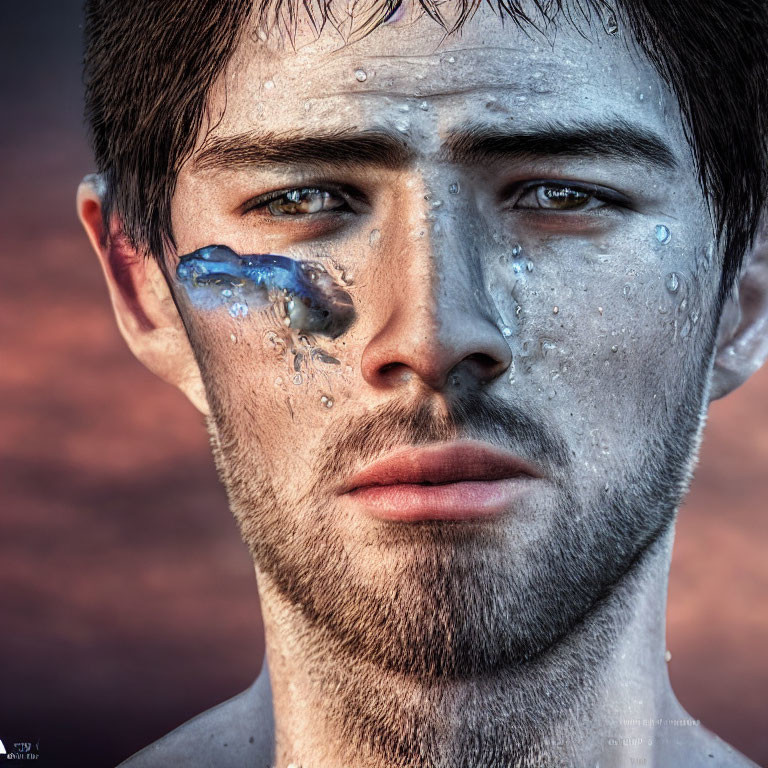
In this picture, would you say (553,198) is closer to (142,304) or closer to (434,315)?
(434,315)

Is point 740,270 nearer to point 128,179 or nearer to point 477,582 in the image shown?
point 477,582

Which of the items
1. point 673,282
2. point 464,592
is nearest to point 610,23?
point 673,282

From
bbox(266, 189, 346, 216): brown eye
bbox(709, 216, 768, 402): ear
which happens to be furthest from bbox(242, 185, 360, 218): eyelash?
bbox(709, 216, 768, 402): ear

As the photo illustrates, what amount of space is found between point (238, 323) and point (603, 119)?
0.63m

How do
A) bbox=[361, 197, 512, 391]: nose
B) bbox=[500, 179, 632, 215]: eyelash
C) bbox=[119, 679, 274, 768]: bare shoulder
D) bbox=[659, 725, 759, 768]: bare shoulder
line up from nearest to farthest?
1. bbox=[361, 197, 512, 391]: nose
2. bbox=[500, 179, 632, 215]: eyelash
3. bbox=[659, 725, 759, 768]: bare shoulder
4. bbox=[119, 679, 274, 768]: bare shoulder

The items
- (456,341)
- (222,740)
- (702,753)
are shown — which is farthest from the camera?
(222,740)

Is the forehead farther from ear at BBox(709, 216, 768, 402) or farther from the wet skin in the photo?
ear at BBox(709, 216, 768, 402)

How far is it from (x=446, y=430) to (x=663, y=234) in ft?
1.57

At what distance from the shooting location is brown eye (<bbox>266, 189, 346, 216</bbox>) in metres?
1.71

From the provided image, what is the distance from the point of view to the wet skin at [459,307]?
1.62 meters

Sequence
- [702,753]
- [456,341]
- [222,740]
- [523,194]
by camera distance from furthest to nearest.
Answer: [222,740], [702,753], [523,194], [456,341]

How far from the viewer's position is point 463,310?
1.56 m

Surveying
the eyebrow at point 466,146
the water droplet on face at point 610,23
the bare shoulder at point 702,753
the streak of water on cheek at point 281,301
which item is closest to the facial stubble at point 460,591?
→ the streak of water on cheek at point 281,301

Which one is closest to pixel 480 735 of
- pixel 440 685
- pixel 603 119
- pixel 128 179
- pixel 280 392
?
pixel 440 685
